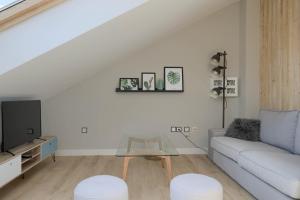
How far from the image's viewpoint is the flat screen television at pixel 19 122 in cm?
313

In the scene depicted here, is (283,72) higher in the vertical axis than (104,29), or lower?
lower

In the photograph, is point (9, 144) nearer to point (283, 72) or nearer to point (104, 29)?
point (104, 29)

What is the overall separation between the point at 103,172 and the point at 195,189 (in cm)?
196

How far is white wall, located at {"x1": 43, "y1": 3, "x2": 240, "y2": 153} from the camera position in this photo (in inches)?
185

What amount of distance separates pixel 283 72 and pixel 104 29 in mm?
2678

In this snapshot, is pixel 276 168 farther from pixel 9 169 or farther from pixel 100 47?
pixel 9 169

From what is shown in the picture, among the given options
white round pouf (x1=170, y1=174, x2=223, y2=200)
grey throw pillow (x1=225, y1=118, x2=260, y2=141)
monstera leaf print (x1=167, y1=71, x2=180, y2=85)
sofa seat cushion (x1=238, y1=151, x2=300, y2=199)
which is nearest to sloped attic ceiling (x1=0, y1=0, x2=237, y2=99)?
monstera leaf print (x1=167, y1=71, x2=180, y2=85)

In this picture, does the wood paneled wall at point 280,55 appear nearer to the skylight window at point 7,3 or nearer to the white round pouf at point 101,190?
the white round pouf at point 101,190

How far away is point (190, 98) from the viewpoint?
15.8ft

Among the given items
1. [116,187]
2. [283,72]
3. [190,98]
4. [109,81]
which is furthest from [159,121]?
[116,187]

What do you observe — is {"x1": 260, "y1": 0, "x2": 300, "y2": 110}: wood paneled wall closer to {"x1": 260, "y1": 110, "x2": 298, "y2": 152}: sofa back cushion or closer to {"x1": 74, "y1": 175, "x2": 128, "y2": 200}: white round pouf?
{"x1": 260, "y1": 110, "x2": 298, "y2": 152}: sofa back cushion

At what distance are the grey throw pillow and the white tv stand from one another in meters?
2.74

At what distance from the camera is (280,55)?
393 centimetres

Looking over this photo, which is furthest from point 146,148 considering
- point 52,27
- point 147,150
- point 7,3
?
point 7,3
